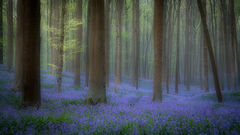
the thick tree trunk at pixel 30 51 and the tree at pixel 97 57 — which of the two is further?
the tree at pixel 97 57

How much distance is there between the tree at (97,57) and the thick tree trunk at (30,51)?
2.78 m

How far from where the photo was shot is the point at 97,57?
828 centimetres

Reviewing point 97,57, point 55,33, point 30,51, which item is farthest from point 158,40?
point 55,33

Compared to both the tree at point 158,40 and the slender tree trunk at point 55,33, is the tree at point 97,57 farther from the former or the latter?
the slender tree trunk at point 55,33

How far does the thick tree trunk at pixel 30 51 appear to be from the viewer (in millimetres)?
6336

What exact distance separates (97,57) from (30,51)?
323 cm

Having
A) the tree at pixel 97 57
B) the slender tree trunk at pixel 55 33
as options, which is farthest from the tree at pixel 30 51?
Answer: the slender tree trunk at pixel 55 33

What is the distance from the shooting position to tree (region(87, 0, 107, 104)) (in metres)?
8.22

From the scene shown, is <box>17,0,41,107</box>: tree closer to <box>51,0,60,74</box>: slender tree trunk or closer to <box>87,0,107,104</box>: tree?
<box>87,0,107,104</box>: tree

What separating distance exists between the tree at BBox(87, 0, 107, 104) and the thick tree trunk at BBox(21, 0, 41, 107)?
2.78 meters

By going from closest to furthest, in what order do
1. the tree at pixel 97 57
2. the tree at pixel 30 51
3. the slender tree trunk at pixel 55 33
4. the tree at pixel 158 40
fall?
the tree at pixel 30 51 → the tree at pixel 97 57 → the tree at pixel 158 40 → the slender tree trunk at pixel 55 33

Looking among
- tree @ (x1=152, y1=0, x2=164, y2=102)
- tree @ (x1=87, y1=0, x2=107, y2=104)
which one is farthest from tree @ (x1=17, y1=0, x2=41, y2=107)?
tree @ (x1=152, y1=0, x2=164, y2=102)

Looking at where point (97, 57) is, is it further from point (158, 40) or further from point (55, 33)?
point (55, 33)

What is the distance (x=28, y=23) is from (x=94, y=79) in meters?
4.07
